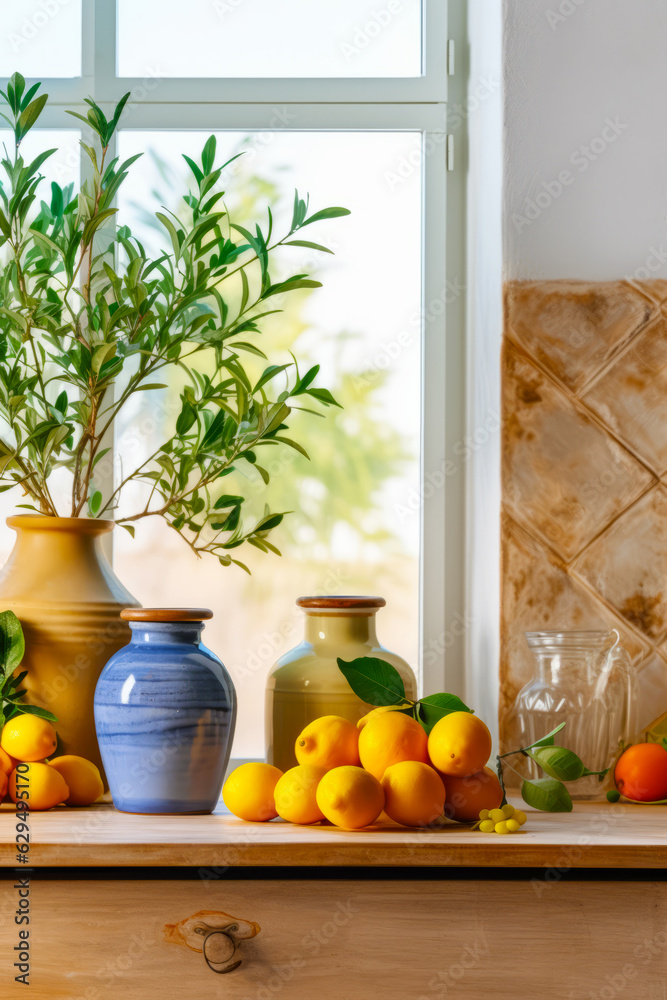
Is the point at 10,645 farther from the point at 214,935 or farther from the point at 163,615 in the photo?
the point at 214,935

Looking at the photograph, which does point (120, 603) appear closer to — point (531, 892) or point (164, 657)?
point (164, 657)

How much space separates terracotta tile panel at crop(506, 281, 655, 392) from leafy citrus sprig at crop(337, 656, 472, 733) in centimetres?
51

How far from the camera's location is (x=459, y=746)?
0.94 m

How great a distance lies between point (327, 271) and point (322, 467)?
324 millimetres

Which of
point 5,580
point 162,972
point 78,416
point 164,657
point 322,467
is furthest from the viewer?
point 322,467

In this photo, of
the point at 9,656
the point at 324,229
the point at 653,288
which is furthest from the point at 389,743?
the point at 324,229

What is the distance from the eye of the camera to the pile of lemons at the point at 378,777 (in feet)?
2.94

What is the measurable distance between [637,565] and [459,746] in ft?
1.54

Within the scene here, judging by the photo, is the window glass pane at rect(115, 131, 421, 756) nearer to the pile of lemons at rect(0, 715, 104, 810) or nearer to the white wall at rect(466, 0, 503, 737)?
the white wall at rect(466, 0, 503, 737)

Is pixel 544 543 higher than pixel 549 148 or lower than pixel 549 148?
lower

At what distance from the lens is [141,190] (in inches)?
57.7

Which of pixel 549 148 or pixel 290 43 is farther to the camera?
pixel 290 43

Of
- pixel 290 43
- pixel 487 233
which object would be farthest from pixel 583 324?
pixel 290 43

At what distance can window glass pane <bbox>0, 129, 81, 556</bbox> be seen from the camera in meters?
1.42
